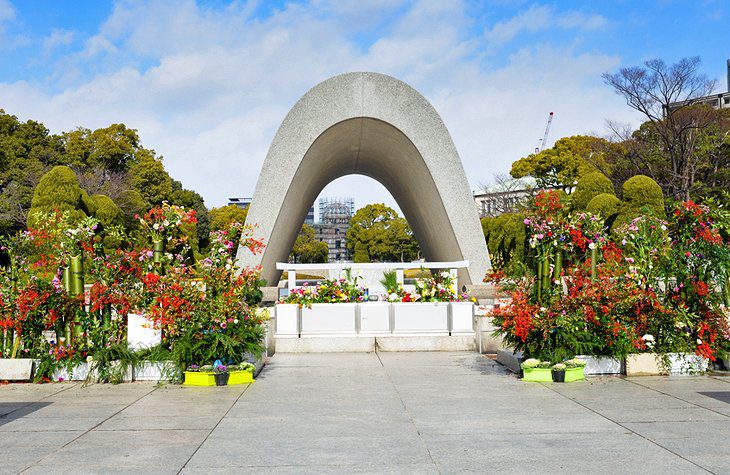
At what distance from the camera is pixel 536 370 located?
864 cm

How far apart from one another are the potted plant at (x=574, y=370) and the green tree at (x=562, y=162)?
1383 inches

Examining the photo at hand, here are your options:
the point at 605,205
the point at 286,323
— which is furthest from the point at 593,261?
the point at 605,205

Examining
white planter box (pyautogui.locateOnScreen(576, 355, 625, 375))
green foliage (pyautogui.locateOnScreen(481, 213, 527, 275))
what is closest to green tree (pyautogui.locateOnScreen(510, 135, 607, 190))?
green foliage (pyautogui.locateOnScreen(481, 213, 527, 275))

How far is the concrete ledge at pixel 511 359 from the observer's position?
941cm

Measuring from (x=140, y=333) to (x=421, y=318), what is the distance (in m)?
5.21

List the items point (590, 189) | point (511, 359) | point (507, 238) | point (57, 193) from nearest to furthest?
point (511, 359)
point (57, 193)
point (590, 189)
point (507, 238)

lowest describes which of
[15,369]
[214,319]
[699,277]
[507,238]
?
[15,369]

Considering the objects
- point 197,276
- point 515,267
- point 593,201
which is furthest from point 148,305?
point 593,201

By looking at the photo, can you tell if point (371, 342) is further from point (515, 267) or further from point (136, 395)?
point (136, 395)

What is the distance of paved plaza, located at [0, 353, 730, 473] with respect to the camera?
4887mm

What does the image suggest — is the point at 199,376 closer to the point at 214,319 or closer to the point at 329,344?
the point at 214,319

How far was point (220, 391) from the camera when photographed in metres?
8.07

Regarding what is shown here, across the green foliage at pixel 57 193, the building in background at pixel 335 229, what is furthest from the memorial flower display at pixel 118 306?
the building in background at pixel 335 229

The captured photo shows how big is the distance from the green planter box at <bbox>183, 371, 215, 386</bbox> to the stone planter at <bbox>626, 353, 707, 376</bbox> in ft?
17.9
